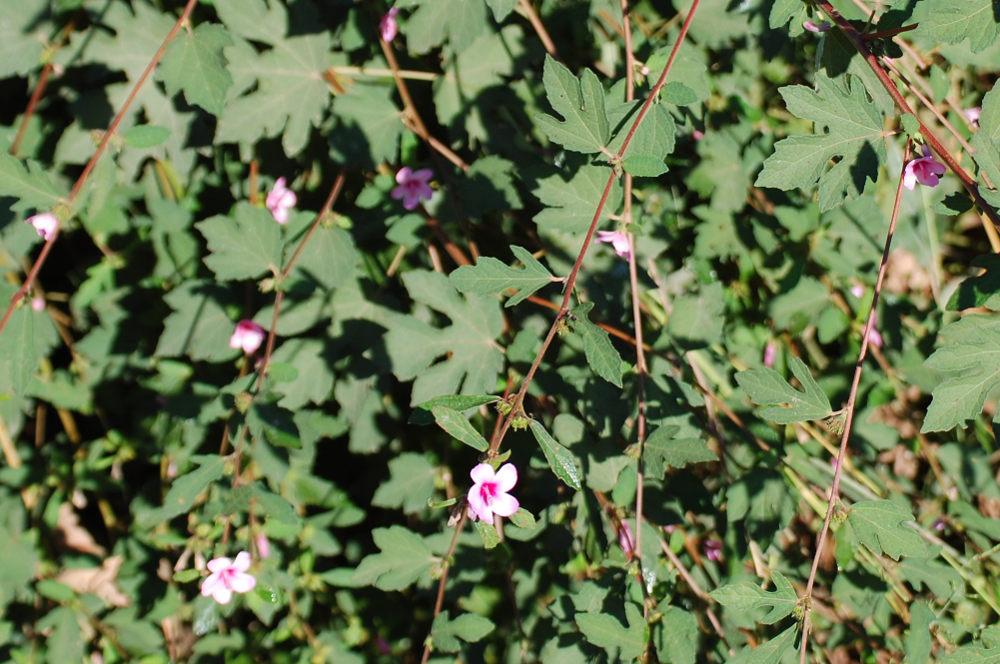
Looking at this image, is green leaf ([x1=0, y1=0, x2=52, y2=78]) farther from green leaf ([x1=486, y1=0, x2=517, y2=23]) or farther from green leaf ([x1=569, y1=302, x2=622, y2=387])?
green leaf ([x1=569, y1=302, x2=622, y2=387])

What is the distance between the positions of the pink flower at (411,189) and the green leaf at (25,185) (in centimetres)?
80

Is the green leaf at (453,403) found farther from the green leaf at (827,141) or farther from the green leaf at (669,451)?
the green leaf at (827,141)

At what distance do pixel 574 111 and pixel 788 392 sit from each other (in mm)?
693

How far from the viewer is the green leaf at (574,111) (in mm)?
1510

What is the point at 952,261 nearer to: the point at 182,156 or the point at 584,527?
the point at 584,527

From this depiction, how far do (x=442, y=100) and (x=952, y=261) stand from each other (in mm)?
2388

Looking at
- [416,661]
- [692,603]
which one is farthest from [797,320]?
[416,661]

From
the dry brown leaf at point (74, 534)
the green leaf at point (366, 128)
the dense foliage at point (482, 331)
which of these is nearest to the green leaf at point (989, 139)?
the dense foliage at point (482, 331)

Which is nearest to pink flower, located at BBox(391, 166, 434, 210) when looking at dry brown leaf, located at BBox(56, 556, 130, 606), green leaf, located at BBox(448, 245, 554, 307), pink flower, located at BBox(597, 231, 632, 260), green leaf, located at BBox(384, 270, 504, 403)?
green leaf, located at BBox(384, 270, 504, 403)

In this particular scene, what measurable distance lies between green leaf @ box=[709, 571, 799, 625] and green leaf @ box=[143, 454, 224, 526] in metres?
1.14

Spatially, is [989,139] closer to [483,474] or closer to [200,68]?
[483,474]

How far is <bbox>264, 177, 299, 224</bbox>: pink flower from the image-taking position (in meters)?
2.14

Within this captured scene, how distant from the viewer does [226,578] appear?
73.2 inches

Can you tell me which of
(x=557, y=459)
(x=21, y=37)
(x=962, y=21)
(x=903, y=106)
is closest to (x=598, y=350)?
(x=557, y=459)
